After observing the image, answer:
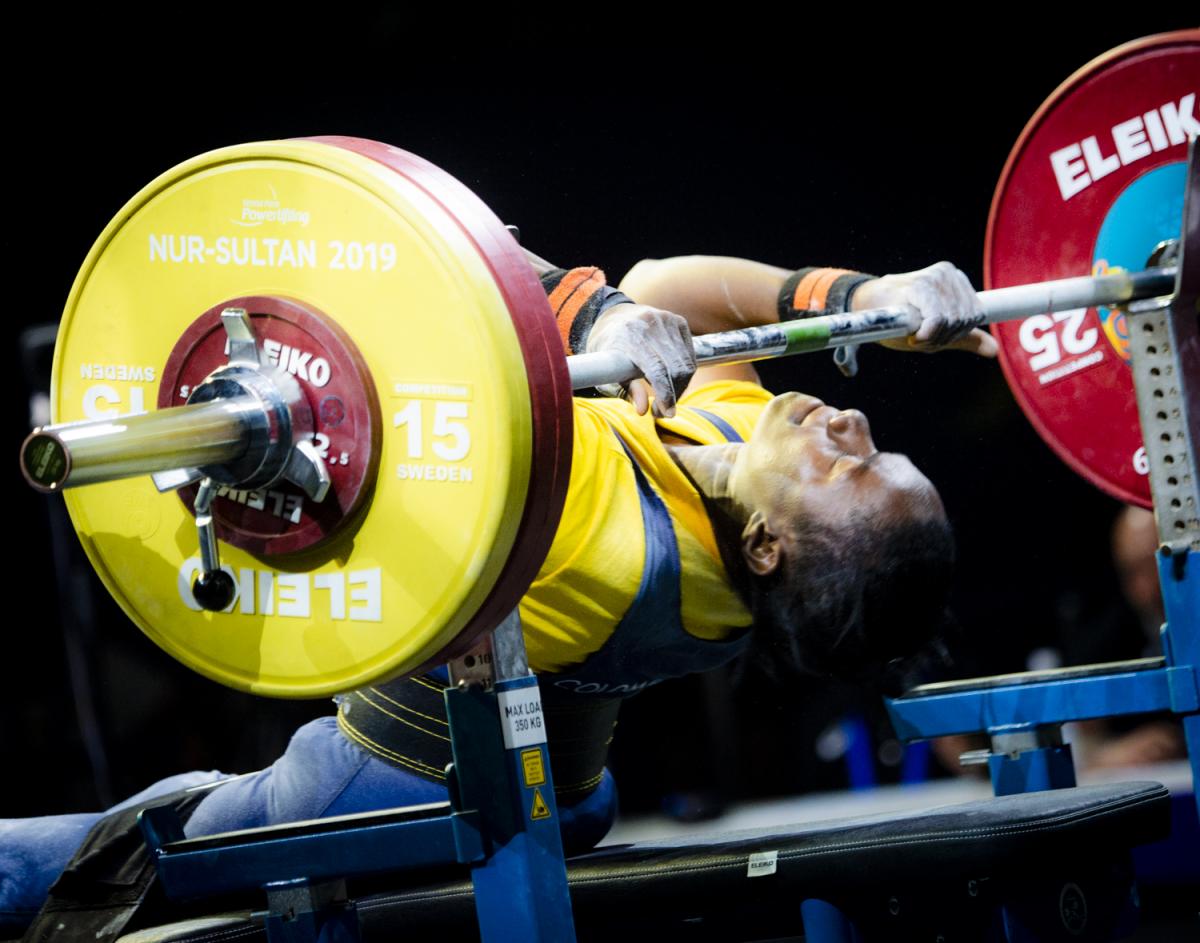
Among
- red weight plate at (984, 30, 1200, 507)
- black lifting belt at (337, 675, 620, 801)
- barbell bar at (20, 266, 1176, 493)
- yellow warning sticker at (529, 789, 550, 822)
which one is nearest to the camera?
barbell bar at (20, 266, 1176, 493)

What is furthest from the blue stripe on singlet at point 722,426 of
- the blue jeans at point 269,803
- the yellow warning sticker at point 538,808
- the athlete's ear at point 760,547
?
the yellow warning sticker at point 538,808

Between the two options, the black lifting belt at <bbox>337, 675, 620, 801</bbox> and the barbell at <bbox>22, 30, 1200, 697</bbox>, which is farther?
the black lifting belt at <bbox>337, 675, 620, 801</bbox>

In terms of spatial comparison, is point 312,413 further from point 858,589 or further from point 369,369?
point 858,589

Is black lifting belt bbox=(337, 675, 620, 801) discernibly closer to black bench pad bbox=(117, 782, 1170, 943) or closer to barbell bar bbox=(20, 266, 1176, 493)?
black bench pad bbox=(117, 782, 1170, 943)

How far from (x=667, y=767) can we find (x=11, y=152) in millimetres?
2022

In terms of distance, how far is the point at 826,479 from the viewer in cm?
208

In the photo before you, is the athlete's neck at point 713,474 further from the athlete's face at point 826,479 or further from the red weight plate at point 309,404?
the red weight plate at point 309,404

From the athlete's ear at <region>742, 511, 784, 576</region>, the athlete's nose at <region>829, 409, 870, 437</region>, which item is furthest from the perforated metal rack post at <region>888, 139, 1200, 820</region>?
the athlete's ear at <region>742, 511, 784, 576</region>

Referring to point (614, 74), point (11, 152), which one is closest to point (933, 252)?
point (614, 74)

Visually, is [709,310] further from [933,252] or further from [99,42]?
[99,42]

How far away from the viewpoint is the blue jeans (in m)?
1.87

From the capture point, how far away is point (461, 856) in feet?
4.79

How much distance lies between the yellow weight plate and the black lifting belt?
0.35 metres

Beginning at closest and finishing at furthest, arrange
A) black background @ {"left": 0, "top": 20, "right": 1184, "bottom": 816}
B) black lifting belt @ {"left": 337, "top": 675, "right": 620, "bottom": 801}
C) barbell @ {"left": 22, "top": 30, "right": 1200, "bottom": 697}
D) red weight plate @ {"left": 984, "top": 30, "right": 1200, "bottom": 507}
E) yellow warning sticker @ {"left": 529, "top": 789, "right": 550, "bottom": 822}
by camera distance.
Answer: barbell @ {"left": 22, "top": 30, "right": 1200, "bottom": 697}, yellow warning sticker @ {"left": 529, "top": 789, "right": 550, "bottom": 822}, black lifting belt @ {"left": 337, "top": 675, "right": 620, "bottom": 801}, red weight plate @ {"left": 984, "top": 30, "right": 1200, "bottom": 507}, black background @ {"left": 0, "top": 20, "right": 1184, "bottom": 816}
